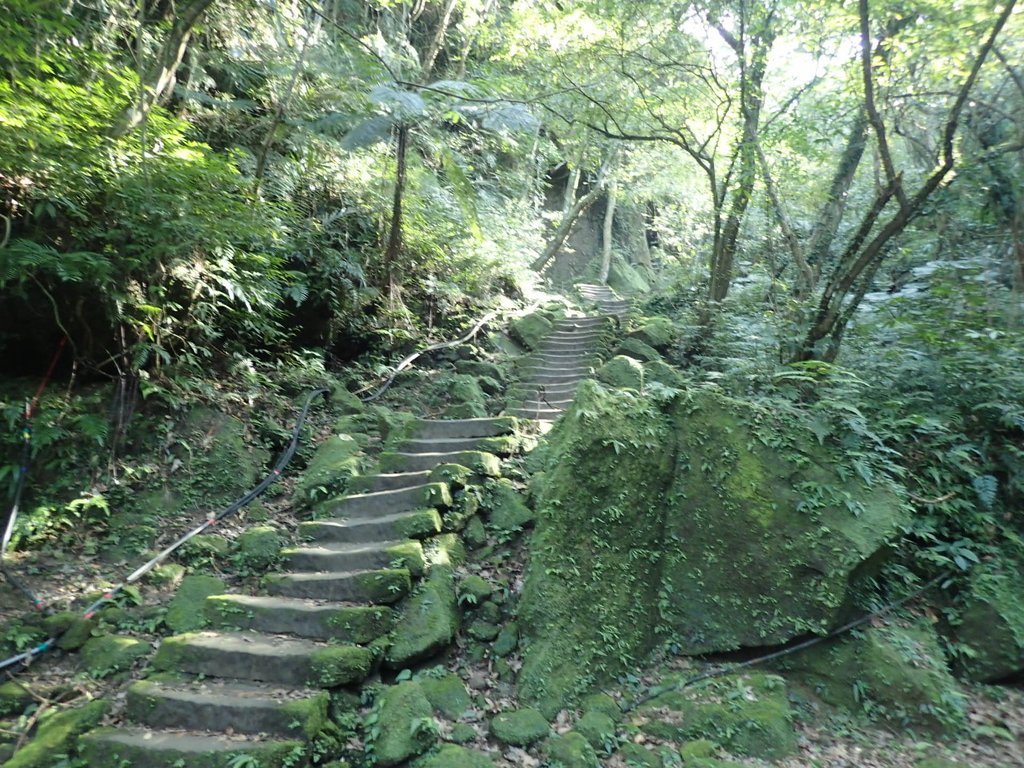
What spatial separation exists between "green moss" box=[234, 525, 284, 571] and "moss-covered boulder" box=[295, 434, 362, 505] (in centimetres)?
74

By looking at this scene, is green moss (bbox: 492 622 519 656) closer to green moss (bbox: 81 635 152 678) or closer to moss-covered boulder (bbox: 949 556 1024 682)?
green moss (bbox: 81 635 152 678)

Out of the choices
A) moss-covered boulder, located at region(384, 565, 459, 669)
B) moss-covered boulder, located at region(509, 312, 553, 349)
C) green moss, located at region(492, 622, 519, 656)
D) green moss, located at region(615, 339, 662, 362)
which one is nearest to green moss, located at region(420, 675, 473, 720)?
moss-covered boulder, located at region(384, 565, 459, 669)

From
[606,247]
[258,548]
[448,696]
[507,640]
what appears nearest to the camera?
[448,696]

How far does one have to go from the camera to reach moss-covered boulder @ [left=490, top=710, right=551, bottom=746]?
165 inches

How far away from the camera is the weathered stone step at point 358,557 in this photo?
518 centimetres

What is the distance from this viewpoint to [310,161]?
9383mm

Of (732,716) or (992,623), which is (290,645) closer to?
(732,716)

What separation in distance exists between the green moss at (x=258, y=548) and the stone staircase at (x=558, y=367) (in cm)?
371

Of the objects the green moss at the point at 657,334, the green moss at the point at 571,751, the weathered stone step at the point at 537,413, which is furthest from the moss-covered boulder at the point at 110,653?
the green moss at the point at 657,334

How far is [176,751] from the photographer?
3.67 metres

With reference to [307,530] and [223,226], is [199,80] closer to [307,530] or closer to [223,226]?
[223,226]

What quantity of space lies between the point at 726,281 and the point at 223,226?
8930mm

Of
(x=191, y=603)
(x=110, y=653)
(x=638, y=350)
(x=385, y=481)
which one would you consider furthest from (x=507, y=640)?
(x=638, y=350)

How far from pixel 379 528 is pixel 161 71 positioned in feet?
17.7
